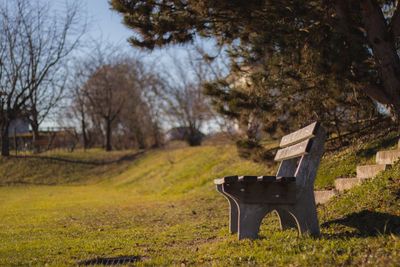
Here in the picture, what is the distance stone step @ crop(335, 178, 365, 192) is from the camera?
928 centimetres

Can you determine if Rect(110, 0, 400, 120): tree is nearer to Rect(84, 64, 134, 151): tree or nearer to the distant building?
Rect(84, 64, 134, 151): tree

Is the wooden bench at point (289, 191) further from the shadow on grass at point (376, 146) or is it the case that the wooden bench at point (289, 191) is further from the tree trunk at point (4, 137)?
the tree trunk at point (4, 137)

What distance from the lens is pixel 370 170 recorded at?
9.20m

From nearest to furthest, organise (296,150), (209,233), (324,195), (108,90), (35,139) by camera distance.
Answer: (296,150) < (209,233) < (324,195) < (35,139) < (108,90)

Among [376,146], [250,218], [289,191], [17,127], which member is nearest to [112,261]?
[250,218]

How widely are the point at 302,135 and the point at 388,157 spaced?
2915mm

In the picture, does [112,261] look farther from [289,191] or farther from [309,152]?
[309,152]

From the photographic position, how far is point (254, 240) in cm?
659

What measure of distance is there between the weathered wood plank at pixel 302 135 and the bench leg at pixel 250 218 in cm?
95

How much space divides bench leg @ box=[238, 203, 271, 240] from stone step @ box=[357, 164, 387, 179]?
2.98 m

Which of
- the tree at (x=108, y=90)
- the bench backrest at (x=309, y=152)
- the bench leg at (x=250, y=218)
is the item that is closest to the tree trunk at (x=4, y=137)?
the tree at (x=108, y=90)

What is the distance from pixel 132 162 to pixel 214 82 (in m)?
23.1

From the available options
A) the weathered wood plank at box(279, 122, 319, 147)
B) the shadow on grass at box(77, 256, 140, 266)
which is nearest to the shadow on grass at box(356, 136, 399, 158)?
the weathered wood plank at box(279, 122, 319, 147)

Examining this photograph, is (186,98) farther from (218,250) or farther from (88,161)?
(218,250)
